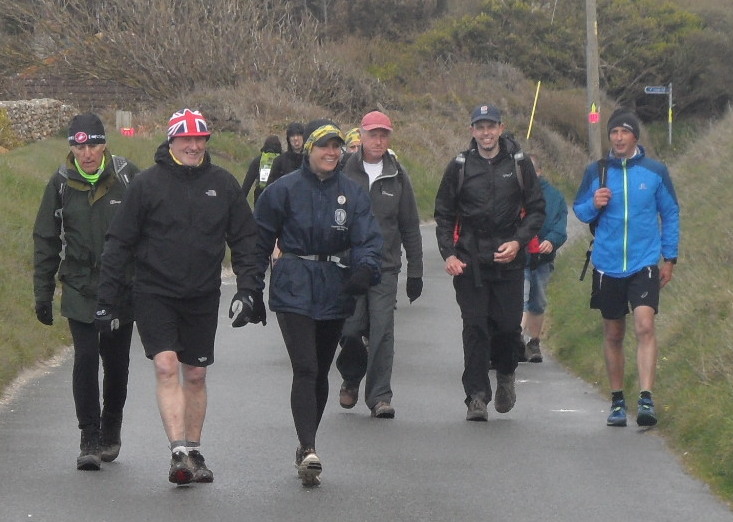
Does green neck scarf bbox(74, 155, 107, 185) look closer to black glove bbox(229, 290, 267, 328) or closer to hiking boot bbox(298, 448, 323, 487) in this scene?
black glove bbox(229, 290, 267, 328)

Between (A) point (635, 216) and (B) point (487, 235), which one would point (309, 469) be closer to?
(B) point (487, 235)

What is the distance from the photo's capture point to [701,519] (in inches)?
288

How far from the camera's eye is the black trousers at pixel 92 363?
27.4ft

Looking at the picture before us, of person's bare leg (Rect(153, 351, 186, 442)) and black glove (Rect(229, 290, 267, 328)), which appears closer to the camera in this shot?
person's bare leg (Rect(153, 351, 186, 442))

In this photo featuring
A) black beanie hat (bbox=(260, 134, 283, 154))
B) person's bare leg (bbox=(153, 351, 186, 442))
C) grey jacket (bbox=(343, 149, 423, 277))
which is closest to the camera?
person's bare leg (bbox=(153, 351, 186, 442))

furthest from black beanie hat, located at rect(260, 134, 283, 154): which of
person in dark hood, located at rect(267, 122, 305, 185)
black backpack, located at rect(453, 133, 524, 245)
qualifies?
black backpack, located at rect(453, 133, 524, 245)

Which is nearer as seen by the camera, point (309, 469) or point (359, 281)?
point (309, 469)

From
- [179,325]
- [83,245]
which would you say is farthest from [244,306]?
[83,245]

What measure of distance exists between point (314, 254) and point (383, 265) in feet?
6.91

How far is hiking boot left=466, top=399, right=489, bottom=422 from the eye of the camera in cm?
1001

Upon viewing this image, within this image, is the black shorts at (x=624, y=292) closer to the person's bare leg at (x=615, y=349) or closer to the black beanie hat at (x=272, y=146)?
the person's bare leg at (x=615, y=349)

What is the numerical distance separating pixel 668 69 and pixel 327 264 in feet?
175

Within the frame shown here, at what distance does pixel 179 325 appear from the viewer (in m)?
7.96

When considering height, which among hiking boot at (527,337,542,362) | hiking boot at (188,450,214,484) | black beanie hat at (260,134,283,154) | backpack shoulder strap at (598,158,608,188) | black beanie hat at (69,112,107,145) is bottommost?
hiking boot at (527,337,542,362)
